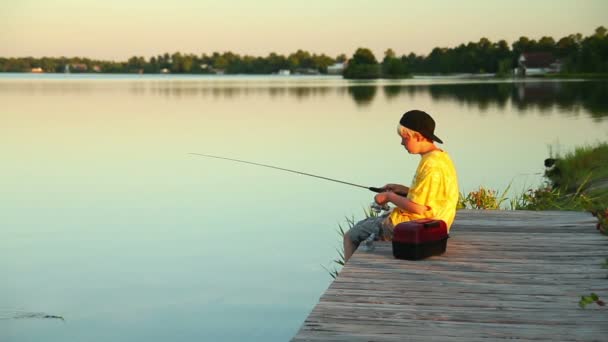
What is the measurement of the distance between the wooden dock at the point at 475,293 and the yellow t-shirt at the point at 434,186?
39 cm

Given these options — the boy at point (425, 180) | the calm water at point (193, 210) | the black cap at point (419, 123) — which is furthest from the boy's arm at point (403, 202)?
the calm water at point (193, 210)

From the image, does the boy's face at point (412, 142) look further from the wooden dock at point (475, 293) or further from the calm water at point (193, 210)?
the calm water at point (193, 210)

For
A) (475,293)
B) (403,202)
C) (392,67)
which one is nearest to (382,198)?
(403,202)

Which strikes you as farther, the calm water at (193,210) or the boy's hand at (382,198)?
the calm water at (193,210)

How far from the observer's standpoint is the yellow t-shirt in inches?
239

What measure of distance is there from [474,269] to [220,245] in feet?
20.6

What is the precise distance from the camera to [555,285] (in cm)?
544

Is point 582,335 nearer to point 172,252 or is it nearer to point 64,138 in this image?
point 172,252

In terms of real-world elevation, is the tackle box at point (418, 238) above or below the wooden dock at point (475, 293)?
above

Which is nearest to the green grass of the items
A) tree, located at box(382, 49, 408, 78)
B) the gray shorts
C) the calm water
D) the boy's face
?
the calm water

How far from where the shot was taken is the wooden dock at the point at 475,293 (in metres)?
4.46

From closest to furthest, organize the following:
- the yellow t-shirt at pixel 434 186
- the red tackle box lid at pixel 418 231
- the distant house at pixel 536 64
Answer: the red tackle box lid at pixel 418 231
the yellow t-shirt at pixel 434 186
the distant house at pixel 536 64

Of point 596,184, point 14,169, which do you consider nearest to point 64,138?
point 14,169

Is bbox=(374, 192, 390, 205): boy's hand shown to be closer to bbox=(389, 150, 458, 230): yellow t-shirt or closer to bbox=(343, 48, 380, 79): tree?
bbox=(389, 150, 458, 230): yellow t-shirt
